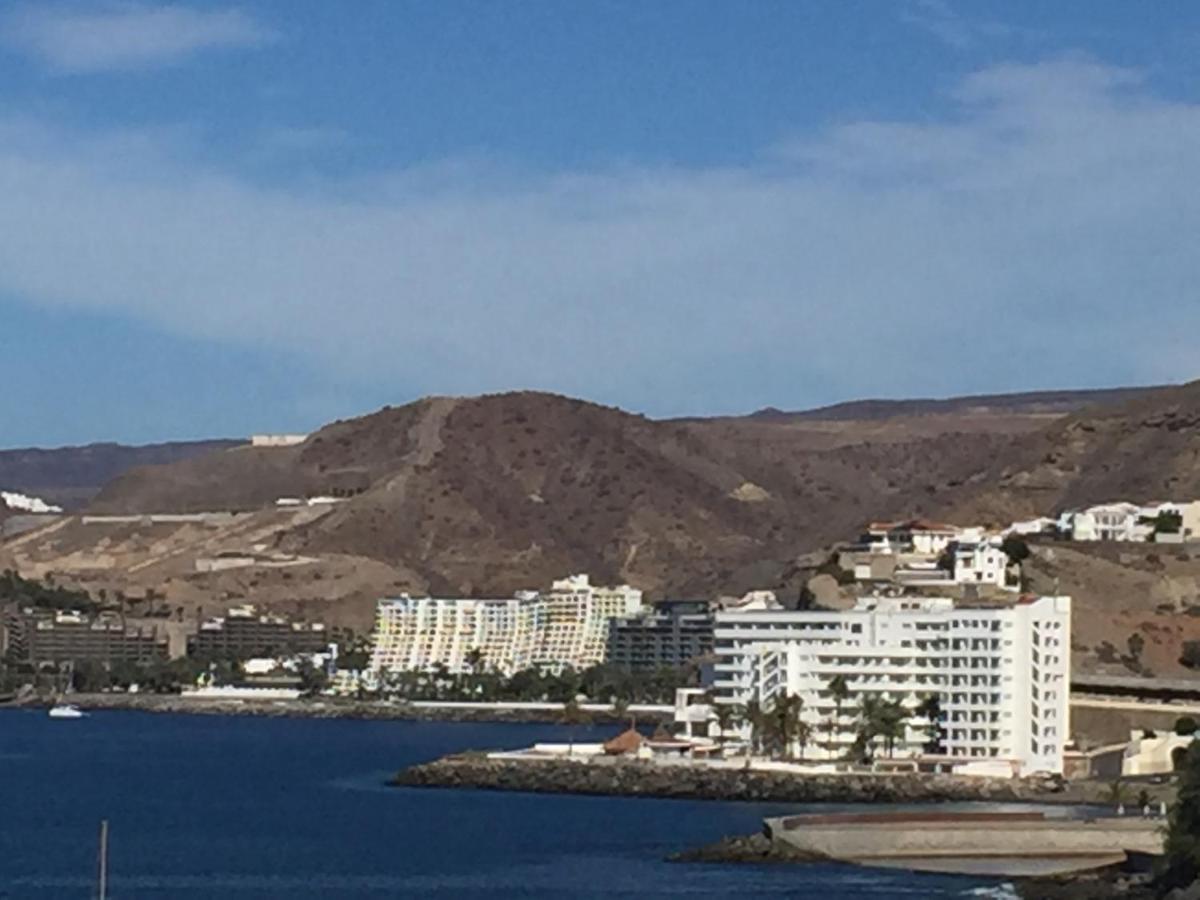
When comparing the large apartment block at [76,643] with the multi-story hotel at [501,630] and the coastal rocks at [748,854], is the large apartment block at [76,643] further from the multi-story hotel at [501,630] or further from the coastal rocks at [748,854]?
the coastal rocks at [748,854]

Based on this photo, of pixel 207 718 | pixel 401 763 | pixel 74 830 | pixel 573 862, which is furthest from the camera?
pixel 207 718

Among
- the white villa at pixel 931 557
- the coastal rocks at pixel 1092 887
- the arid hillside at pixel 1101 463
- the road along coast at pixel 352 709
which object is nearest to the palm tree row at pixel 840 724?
the white villa at pixel 931 557

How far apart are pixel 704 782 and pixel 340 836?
51.2ft

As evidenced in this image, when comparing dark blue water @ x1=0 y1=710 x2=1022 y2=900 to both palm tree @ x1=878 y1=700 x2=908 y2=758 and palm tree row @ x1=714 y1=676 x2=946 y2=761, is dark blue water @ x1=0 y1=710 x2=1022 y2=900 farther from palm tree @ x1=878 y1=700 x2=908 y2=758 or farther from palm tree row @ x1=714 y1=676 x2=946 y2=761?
palm tree @ x1=878 y1=700 x2=908 y2=758

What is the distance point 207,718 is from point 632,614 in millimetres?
32386

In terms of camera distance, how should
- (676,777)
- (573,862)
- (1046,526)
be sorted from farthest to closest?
(1046,526) → (676,777) → (573,862)

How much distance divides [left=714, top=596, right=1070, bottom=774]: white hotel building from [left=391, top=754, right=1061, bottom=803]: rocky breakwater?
361 centimetres

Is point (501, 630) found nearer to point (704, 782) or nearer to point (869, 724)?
point (869, 724)

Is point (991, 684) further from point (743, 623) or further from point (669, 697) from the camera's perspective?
point (669, 697)

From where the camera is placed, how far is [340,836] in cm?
7556

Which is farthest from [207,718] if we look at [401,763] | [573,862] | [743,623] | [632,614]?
[573,862]

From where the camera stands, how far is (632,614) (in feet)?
611

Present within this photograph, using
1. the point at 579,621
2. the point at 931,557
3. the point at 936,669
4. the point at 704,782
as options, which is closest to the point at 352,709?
the point at 579,621

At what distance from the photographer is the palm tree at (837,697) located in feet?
307
